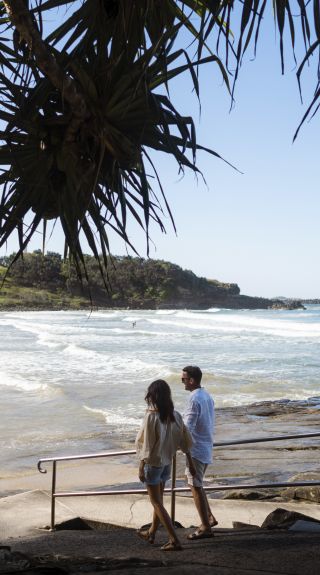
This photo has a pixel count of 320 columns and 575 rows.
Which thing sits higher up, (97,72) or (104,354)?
(97,72)

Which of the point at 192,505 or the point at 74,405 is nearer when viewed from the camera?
the point at 192,505

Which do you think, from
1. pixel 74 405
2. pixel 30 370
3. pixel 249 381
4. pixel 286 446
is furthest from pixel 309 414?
pixel 30 370

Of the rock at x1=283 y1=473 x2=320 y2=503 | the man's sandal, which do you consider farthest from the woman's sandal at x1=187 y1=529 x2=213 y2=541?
the rock at x1=283 y1=473 x2=320 y2=503

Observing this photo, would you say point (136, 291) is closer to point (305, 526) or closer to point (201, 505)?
point (201, 505)

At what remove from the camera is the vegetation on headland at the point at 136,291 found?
112438mm

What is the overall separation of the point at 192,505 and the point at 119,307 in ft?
418

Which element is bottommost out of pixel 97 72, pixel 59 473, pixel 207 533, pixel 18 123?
pixel 59 473

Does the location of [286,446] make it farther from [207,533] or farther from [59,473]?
[207,533]

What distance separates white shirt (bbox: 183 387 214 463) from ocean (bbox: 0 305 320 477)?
6.46 meters

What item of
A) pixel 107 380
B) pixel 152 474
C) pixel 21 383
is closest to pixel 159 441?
pixel 152 474

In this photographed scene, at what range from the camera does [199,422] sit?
4703 mm

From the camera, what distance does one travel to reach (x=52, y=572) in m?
3.55

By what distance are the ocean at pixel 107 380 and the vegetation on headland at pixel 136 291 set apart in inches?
2429

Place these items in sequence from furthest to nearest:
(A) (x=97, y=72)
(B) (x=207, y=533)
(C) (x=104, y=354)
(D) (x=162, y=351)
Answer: (D) (x=162, y=351) < (C) (x=104, y=354) < (B) (x=207, y=533) < (A) (x=97, y=72)
